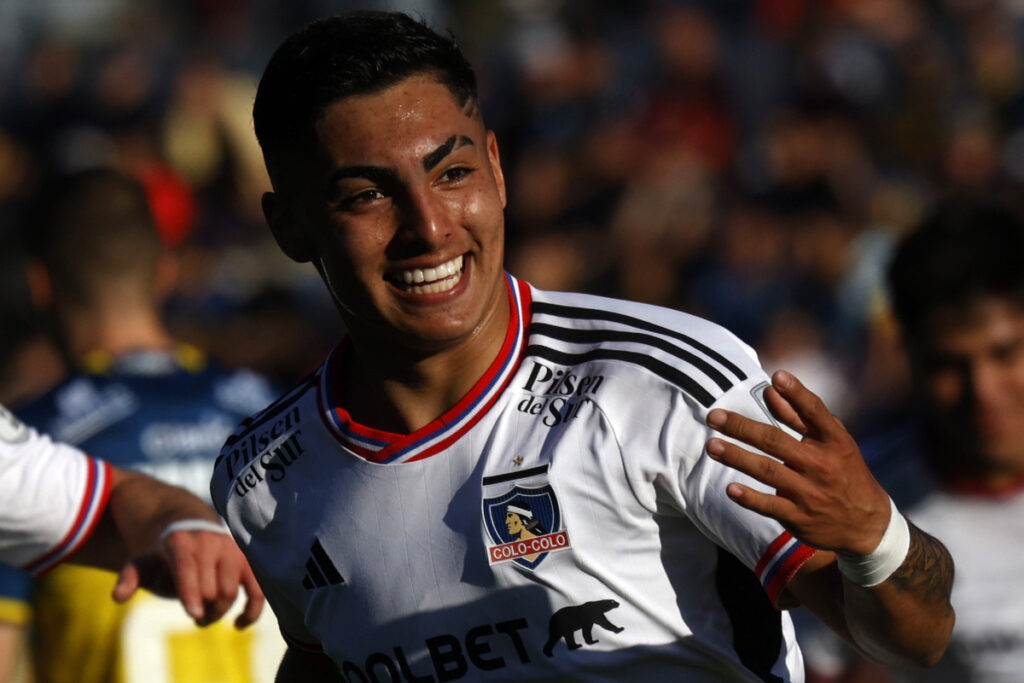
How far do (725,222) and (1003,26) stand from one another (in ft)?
8.23

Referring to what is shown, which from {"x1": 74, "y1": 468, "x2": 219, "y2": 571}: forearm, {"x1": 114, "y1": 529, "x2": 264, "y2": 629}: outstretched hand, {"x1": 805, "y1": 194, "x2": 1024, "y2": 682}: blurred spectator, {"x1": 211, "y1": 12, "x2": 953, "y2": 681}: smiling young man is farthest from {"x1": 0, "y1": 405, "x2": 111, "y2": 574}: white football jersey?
{"x1": 805, "y1": 194, "x2": 1024, "y2": 682}: blurred spectator

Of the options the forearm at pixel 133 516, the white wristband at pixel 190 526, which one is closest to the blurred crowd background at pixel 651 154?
the forearm at pixel 133 516

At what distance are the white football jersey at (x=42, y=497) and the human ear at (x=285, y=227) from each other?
936mm

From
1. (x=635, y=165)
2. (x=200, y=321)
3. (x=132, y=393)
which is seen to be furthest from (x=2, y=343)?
(x=635, y=165)

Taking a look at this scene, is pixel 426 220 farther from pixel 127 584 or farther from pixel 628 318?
pixel 127 584

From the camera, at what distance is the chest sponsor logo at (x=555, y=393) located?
9.37 feet

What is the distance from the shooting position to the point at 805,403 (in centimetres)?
241

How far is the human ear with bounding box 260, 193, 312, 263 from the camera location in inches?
129

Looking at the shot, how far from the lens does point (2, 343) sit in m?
8.08

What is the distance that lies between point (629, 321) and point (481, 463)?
1.36ft

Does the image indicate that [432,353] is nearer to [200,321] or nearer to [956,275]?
[956,275]

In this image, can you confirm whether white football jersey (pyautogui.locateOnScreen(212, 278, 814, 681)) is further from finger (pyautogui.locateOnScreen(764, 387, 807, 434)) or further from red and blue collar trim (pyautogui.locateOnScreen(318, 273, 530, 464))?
finger (pyautogui.locateOnScreen(764, 387, 807, 434))

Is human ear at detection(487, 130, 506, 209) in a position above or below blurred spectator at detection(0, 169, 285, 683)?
above

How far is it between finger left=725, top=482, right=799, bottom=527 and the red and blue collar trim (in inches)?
28.8
